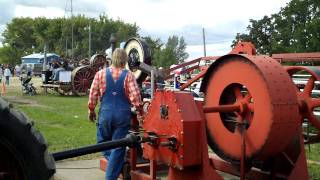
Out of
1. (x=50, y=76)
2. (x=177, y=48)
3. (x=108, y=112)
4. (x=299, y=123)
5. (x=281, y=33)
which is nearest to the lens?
(x=299, y=123)

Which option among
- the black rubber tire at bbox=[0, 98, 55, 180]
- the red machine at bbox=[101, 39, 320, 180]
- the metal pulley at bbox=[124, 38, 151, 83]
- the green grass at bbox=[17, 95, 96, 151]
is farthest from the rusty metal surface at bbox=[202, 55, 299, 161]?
the green grass at bbox=[17, 95, 96, 151]

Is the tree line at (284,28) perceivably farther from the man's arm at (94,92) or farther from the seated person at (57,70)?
the man's arm at (94,92)

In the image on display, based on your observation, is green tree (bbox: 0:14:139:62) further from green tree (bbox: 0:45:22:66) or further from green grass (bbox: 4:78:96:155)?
green grass (bbox: 4:78:96:155)

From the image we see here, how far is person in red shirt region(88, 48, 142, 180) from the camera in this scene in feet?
18.9

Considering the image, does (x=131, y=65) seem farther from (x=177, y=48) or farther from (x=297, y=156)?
(x=177, y=48)

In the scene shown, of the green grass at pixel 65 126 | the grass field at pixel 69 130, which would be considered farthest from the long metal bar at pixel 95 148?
the green grass at pixel 65 126

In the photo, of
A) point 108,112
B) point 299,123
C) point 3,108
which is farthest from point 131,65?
point 3,108

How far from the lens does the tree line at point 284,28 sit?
38.4 meters

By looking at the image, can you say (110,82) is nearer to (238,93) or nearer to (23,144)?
(238,93)

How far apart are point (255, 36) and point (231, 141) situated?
122ft

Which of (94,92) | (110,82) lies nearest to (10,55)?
(94,92)

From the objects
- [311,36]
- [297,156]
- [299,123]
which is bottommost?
[297,156]

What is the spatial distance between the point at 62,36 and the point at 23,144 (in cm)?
7623

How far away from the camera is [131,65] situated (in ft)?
24.4
